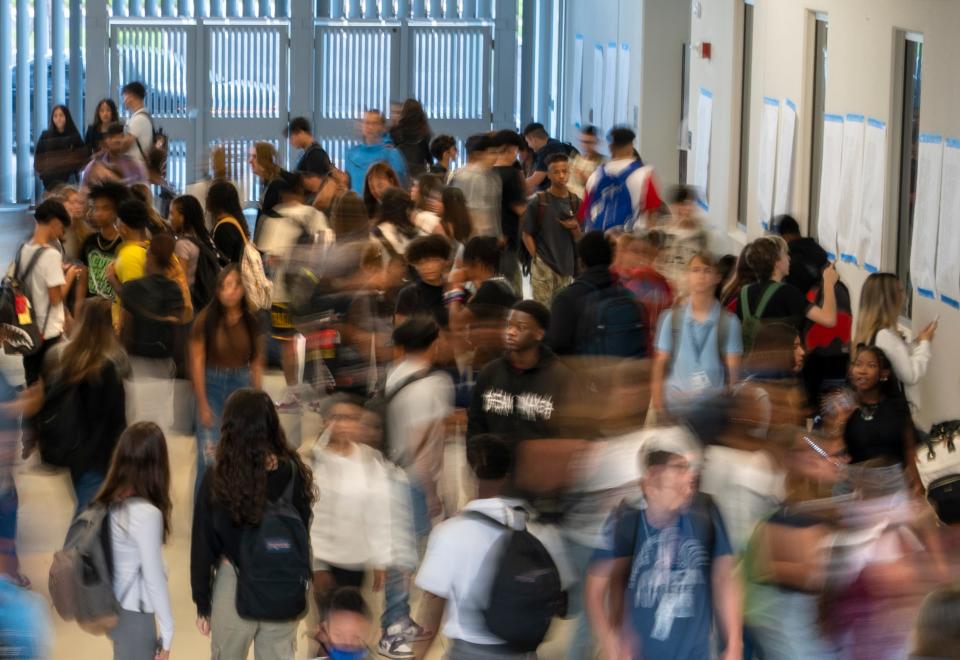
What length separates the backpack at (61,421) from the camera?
6.93 meters

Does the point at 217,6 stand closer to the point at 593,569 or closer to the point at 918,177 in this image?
the point at 918,177

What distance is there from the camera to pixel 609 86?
21094 mm

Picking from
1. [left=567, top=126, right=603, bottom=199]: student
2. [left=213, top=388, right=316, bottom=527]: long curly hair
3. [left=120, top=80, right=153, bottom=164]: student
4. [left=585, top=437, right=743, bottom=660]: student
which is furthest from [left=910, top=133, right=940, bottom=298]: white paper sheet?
[left=120, top=80, right=153, bottom=164]: student

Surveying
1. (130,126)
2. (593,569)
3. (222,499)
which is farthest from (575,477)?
(130,126)

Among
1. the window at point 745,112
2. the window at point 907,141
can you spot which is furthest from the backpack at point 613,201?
the window at point 745,112

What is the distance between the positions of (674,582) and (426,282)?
354 cm

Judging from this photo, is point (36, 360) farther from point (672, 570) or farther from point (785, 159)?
point (785, 159)

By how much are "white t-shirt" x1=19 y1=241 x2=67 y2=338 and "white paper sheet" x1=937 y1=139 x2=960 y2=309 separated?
5229 mm

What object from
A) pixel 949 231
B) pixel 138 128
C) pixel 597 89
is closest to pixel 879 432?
pixel 949 231

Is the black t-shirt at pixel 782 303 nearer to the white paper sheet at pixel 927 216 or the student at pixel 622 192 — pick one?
the white paper sheet at pixel 927 216

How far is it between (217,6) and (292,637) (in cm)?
1886

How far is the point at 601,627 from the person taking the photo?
5.21 meters

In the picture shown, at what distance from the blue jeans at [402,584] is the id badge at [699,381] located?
4.91ft

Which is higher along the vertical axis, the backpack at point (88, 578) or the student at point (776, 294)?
the student at point (776, 294)
